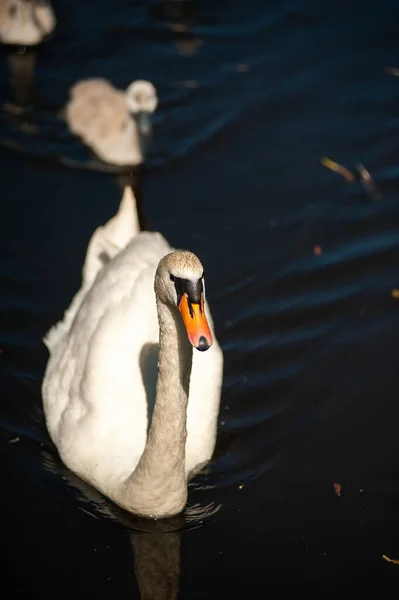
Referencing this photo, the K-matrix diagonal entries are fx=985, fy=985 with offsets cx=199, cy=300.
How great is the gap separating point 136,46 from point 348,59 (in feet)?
8.19

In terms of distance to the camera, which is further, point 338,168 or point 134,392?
point 338,168

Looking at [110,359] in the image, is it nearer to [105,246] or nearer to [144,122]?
[105,246]

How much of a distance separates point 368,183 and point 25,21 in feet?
14.6

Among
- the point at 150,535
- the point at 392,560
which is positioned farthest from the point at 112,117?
the point at 392,560

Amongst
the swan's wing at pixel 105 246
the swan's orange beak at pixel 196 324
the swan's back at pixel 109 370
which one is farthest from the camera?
the swan's wing at pixel 105 246

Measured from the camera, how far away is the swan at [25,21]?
36.5 ft

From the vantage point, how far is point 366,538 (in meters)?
6.05

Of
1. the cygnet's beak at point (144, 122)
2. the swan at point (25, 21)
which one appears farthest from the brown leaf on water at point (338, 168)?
the swan at point (25, 21)

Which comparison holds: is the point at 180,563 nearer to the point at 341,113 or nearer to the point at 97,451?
the point at 97,451

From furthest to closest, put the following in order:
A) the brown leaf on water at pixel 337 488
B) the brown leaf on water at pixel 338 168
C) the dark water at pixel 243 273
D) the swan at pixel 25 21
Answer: the swan at pixel 25 21, the brown leaf on water at pixel 338 168, the brown leaf on water at pixel 337 488, the dark water at pixel 243 273

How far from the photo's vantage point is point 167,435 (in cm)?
555

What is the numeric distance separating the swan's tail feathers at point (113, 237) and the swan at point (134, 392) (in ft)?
1.36

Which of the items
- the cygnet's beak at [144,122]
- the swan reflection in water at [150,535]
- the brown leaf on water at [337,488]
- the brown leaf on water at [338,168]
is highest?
the cygnet's beak at [144,122]

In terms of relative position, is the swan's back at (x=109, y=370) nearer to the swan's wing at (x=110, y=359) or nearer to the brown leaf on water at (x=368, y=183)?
the swan's wing at (x=110, y=359)
